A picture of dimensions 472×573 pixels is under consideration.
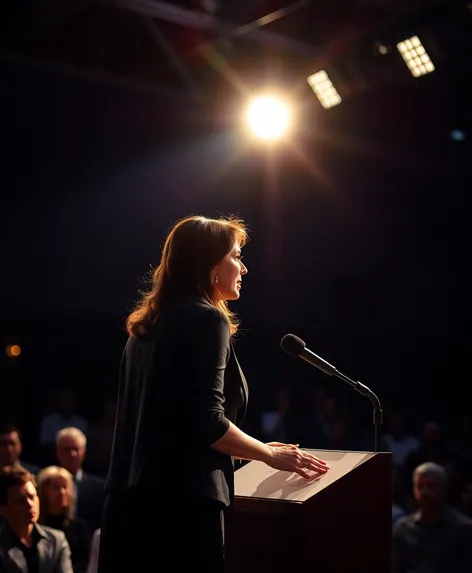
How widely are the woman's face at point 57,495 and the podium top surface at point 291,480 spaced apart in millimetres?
2113

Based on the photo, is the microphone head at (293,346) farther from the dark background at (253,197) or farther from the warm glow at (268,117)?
the warm glow at (268,117)

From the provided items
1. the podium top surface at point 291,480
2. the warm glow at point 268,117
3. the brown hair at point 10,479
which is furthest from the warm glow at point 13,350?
the podium top surface at point 291,480

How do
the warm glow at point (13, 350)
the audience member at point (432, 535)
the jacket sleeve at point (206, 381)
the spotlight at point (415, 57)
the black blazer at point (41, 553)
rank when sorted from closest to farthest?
1. the jacket sleeve at point (206, 381)
2. the black blazer at point (41, 553)
3. the audience member at point (432, 535)
4. the spotlight at point (415, 57)
5. the warm glow at point (13, 350)

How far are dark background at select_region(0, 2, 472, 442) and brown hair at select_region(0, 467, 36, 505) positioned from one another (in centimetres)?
287

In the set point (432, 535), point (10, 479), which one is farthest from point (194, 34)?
point (432, 535)

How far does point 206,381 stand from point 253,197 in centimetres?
743

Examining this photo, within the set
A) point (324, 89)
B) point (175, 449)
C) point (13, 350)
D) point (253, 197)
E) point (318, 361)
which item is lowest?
point (175, 449)

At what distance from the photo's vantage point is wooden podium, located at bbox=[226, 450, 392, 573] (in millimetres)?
1949

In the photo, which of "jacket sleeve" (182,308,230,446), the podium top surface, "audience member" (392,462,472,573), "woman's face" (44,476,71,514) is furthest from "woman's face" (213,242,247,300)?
"audience member" (392,462,472,573)

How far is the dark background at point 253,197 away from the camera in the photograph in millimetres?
5973

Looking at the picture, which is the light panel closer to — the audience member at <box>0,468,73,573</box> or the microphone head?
the audience member at <box>0,468,73,573</box>

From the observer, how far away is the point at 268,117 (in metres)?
6.29

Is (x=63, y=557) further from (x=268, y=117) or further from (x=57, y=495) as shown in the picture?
(x=268, y=117)

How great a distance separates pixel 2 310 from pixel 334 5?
15.3 ft
